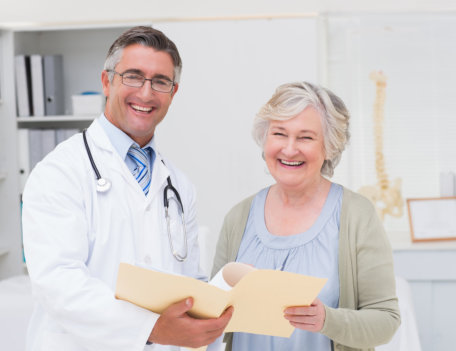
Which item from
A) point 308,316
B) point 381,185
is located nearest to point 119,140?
point 308,316

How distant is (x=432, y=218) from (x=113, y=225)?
7.31 feet

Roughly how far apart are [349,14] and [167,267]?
7.85ft

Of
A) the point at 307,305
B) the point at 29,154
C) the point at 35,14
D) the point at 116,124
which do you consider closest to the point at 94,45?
the point at 35,14

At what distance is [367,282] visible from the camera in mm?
1501

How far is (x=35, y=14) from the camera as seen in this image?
3.82 meters

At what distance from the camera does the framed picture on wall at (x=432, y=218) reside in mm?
3199

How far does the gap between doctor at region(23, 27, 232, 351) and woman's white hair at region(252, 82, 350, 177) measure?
28cm

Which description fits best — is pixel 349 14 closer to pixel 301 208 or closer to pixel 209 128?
pixel 209 128

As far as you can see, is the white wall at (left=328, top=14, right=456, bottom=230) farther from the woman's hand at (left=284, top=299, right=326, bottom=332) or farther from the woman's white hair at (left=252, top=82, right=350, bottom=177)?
the woman's hand at (left=284, top=299, right=326, bottom=332)

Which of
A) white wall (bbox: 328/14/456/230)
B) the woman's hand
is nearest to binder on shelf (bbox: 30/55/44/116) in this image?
white wall (bbox: 328/14/456/230)

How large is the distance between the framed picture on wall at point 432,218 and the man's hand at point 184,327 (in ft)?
7.01

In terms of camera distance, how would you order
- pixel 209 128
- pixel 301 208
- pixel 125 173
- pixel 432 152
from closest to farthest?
pixel 125 173, pixel 301 208, pixel 209 128, pixel 432 152

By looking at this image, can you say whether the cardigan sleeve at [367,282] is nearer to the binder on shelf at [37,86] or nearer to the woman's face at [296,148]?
the woman's face at [296,148]

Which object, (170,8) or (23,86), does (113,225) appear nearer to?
(23,86)
